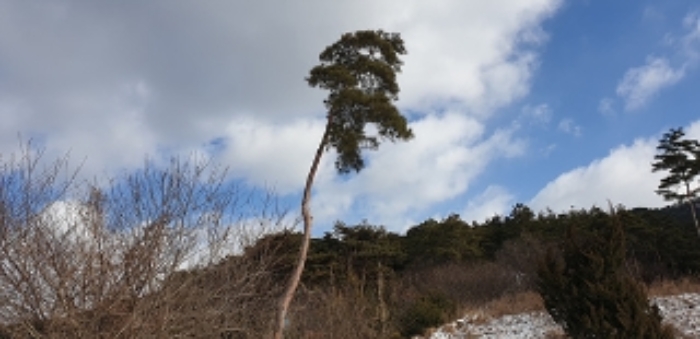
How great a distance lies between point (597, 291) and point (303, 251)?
5.72m

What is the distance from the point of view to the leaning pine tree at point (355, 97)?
1470 cm

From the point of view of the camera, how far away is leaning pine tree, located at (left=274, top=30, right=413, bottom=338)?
1470 cm

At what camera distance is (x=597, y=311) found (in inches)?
379

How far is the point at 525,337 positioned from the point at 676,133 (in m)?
20.9

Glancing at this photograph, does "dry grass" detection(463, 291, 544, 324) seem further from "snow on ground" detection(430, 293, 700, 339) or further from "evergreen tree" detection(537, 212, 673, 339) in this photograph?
"evergreen tree" detection(537, 212, 673, 339)

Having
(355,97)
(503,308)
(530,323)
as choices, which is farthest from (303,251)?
(503,308)

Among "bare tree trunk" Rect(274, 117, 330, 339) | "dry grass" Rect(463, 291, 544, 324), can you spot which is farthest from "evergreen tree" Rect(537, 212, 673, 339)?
"dry grass" Rect(463, 291, 544, 324)

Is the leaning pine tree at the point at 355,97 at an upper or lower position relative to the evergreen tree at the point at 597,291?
upper

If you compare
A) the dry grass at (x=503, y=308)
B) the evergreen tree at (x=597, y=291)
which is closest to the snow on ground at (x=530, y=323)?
the dry grass at (x=503, y=308)

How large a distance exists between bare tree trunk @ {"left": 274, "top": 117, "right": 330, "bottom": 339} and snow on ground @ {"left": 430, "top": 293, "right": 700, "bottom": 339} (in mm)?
5056

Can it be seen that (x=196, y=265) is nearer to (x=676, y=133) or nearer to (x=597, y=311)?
(x=597, y=311)

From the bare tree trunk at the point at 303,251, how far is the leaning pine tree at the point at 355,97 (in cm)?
2

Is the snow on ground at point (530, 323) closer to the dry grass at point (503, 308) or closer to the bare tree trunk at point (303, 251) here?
the dry grass at point (503, 308)

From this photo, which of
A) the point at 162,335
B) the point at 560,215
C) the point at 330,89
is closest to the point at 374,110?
the point at 330,89
